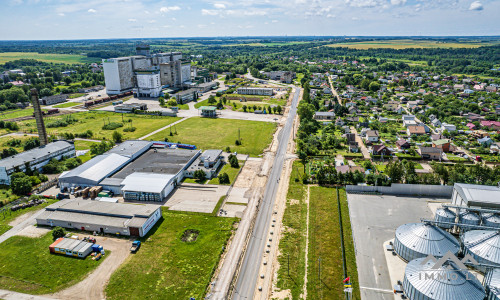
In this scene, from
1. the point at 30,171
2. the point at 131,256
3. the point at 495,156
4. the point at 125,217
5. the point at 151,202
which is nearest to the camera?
the point at 131,256

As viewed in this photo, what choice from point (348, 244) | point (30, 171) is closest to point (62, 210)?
point (30, 171)

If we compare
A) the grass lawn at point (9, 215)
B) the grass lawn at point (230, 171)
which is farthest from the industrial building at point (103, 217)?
the grass lawn at point (230, 171)

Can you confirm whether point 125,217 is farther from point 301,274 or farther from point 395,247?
point 395,247

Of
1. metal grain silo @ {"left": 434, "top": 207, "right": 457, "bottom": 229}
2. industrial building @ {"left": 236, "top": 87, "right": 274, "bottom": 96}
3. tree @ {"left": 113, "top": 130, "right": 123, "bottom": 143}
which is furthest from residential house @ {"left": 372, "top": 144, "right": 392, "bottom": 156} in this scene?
industrial building @ {"left": 236, "top": 87, "right": 274, "bottom": 96}

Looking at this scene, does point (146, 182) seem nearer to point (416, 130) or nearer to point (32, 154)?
point (32, 154)

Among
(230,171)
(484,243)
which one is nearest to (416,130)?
(484,243)
